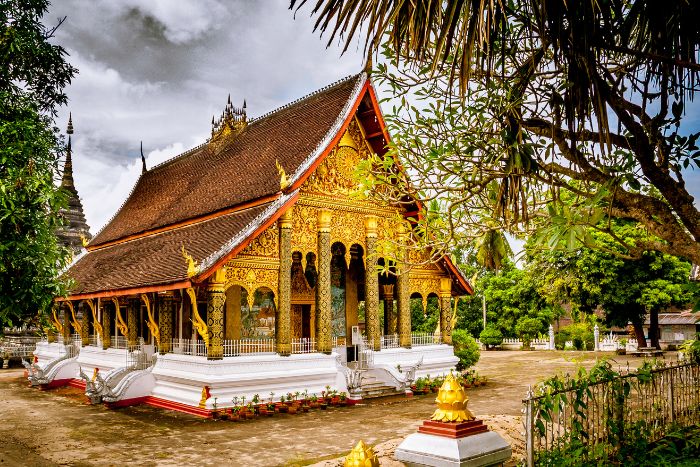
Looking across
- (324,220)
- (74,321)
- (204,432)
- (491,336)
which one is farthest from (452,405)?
(491,336)

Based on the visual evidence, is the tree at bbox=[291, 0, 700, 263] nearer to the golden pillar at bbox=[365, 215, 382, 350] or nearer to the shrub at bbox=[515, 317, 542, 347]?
the golden pillar at bbox=[365, 215, 382, 350]

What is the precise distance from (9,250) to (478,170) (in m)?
4.55

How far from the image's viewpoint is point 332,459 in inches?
291

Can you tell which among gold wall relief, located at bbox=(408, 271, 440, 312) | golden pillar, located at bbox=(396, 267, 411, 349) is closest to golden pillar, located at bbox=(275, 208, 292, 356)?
golden pillar, located at bbox=(396, 267, 411, 349)

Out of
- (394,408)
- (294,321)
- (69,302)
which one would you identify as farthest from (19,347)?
(394,408)

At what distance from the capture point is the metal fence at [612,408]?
16.7ft

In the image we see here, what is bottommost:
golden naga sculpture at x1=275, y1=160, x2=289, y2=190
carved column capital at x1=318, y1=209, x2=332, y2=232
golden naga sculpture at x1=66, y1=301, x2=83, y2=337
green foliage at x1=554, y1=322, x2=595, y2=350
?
green foliage at x1=554, y1=322, x2=595, y2=350

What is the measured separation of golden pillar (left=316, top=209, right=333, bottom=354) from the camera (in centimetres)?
1277

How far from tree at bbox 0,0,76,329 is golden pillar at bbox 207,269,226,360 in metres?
4.64

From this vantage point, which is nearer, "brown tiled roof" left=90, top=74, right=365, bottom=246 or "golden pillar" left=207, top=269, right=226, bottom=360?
"golden pillar" left=207, top=269, right=226, bottom=360

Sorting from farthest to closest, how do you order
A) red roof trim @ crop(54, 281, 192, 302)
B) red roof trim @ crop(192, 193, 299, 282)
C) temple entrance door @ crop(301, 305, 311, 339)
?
temple entrance door @ crop(301, 305, 311, 339) < red roof trim @ crop(54, 281, 192, 302) < red roof trim @ crop(192, 193, 299, 282)

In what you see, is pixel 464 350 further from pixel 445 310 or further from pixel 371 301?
pixel 371 301

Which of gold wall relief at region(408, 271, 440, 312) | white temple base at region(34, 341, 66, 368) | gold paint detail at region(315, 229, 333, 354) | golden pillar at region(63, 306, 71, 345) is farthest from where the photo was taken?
white temple base at region(34, 341, 66, 368)

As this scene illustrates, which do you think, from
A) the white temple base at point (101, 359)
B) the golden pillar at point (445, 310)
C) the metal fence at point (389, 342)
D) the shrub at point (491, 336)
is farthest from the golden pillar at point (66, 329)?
the shrub at point (491, 336)
